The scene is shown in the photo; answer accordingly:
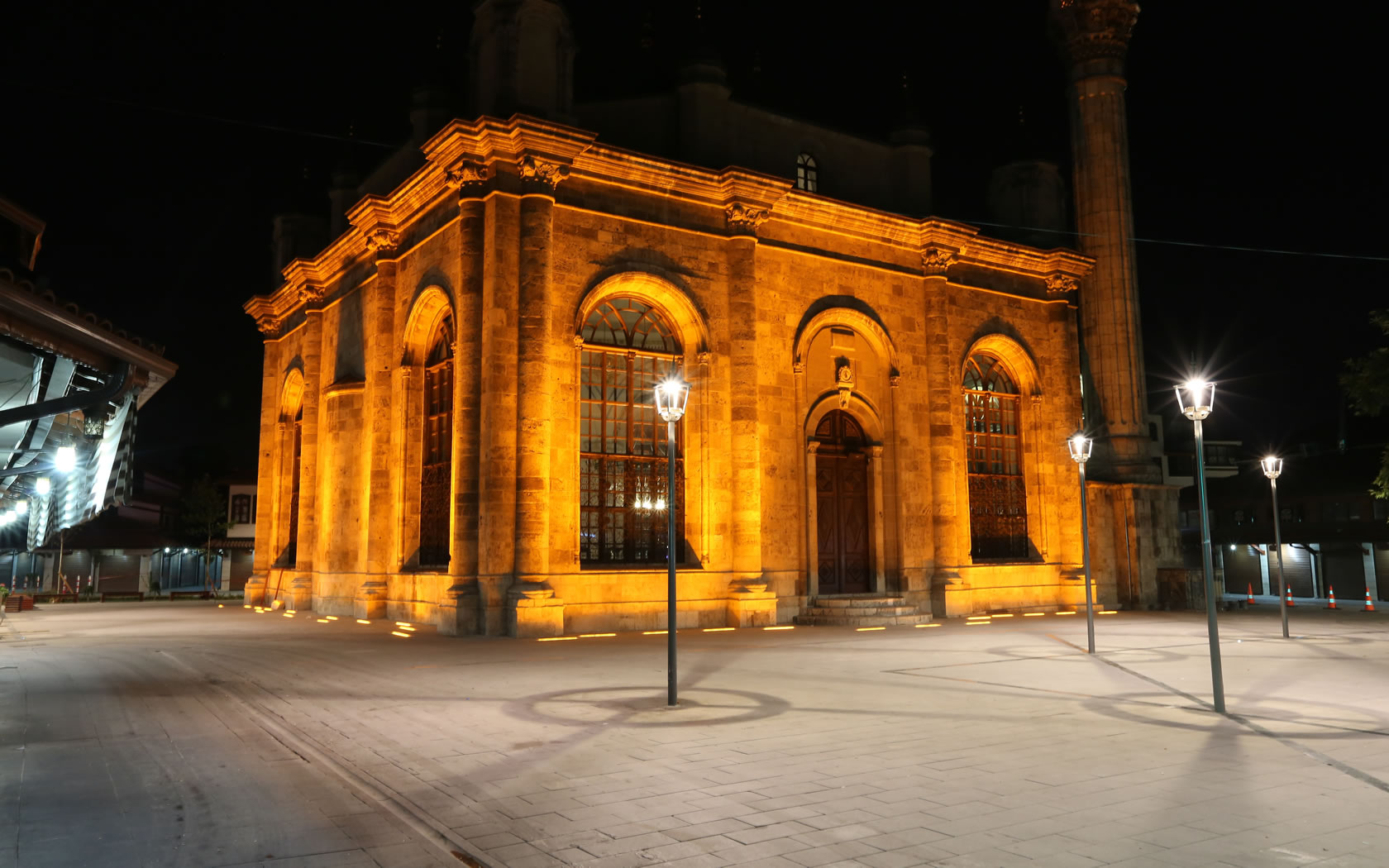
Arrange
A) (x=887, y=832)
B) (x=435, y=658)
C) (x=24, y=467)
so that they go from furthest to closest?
1. (x=435, y=658)
2. (x=24, y=467)
3. (x=887, y=832)

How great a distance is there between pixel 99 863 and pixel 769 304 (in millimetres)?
19370

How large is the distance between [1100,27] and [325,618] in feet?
93.8

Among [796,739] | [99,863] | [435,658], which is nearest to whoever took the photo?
[99,863]

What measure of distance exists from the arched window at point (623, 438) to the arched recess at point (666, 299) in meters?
0.22

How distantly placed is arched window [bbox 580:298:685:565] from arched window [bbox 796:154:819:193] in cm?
609

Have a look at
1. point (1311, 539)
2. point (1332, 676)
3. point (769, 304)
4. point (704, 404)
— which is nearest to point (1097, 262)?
point (769, 304)

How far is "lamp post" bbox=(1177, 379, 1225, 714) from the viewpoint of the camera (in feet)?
31.4

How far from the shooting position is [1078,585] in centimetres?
2680

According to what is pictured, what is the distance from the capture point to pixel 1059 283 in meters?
28.7

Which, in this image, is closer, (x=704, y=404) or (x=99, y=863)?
(x=99, y=863)

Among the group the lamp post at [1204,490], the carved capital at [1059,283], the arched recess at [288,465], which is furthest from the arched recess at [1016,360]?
the arched recess at [288,465]

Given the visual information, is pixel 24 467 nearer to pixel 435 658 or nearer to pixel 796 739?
pixel 435 658

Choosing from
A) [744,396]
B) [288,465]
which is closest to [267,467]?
[288,465]

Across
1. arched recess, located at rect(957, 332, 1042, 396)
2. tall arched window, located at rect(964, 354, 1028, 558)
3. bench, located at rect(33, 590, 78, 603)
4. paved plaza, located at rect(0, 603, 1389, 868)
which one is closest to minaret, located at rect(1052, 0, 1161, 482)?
arched recess, located at rect(957, 332, 1042, 396)
